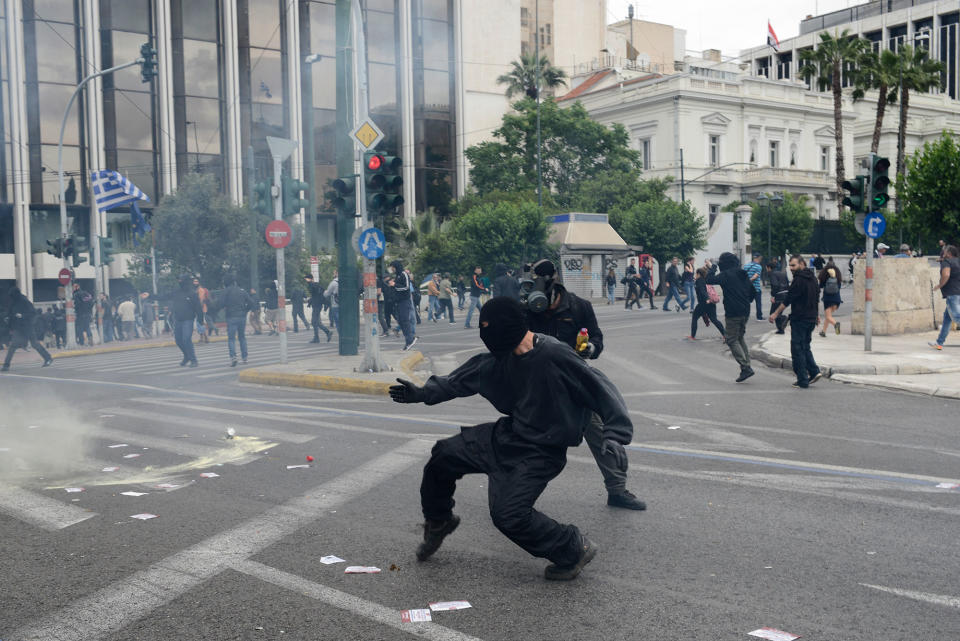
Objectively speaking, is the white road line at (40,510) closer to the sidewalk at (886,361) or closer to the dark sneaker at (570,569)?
the dark sneaker at (570,569)

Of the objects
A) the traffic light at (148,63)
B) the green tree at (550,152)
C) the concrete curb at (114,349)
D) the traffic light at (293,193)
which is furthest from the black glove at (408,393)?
the green tree at (550,152)

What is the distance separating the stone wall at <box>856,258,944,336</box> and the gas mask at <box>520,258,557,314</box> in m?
13.1

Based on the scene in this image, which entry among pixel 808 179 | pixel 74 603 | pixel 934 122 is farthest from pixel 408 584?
pixel 934 122

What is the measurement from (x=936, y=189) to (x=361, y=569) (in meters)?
24.7

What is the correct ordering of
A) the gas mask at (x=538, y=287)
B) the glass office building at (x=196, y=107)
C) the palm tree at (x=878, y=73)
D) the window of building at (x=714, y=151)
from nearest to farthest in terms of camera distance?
the gas mask at (x=538, y=287) < the glass office building at (x=196, y=107) < the palm tree at (x=878, y=73) < the window of building at (x=714, y=151)

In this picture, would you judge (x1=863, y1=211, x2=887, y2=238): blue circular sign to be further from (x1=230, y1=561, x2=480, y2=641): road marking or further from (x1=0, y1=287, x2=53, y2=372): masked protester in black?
(x1=0, y1=287, x2=53, y2=372): masked protester in black

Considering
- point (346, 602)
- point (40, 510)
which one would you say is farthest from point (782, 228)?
point (346, 602)

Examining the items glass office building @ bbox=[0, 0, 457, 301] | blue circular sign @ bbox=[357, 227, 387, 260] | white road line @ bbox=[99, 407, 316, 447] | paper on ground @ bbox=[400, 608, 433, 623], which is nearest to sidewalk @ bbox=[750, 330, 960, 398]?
blue circular sign @ bbox=[357, 227, 387, 260]

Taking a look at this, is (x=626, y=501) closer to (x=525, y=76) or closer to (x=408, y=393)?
(x=408, y=393)

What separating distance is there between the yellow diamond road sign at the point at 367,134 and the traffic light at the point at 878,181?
7603mm

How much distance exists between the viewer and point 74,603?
4.11 meters

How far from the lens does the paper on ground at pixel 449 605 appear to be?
3986 mm

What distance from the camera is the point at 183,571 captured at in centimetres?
455

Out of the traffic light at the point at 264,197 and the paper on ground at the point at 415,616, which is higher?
the traffic light at the point at 264,197
